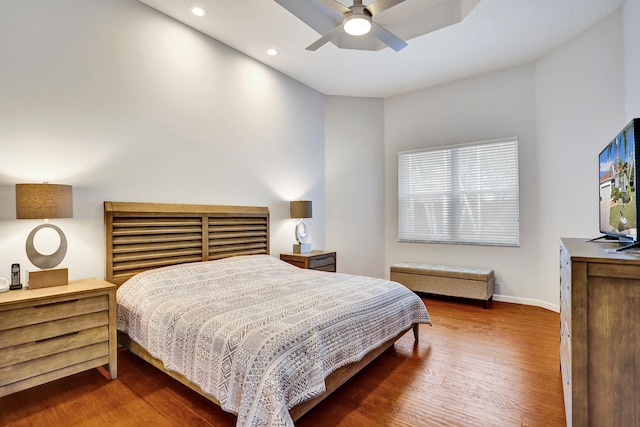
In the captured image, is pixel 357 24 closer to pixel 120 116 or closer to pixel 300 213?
pixel 120 116

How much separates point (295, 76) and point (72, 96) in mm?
2724

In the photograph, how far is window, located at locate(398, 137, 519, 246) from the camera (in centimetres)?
429

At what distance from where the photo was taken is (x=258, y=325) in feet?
5.93

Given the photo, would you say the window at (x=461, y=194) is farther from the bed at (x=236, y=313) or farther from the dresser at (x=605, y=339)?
the dresser at (x=605, y=339)

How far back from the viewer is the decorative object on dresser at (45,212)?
2.13 m

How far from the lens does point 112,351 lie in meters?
2.34

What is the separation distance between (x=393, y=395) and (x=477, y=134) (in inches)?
147

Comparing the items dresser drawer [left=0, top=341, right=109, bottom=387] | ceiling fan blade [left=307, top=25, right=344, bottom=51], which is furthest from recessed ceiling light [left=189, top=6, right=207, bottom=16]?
dresser drawer [left=0, top=341, right=109, bottom=387]

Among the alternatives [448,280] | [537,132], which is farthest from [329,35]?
[448,280]

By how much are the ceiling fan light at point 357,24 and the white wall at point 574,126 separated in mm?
2656

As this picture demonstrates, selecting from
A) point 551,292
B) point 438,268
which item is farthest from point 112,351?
point 551,292

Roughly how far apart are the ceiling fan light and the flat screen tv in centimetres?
182

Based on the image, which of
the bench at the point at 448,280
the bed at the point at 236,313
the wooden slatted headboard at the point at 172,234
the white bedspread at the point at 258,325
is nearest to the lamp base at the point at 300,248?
the wooden slatted headboard at the point at 172,234

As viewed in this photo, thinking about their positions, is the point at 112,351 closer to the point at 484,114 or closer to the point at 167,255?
the point at 167,255
